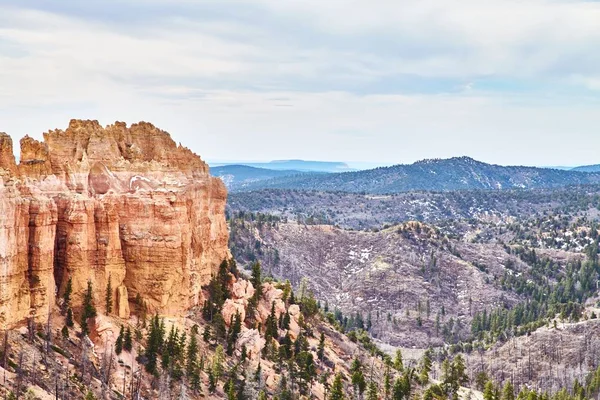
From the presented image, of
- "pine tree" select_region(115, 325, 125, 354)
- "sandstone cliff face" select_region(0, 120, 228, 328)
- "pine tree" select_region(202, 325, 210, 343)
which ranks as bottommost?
"pine tree" select_region(202, 325, 210, 343)

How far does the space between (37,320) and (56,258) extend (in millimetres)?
7440

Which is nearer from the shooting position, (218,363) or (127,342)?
(127,342)

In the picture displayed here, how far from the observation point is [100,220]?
70688mm

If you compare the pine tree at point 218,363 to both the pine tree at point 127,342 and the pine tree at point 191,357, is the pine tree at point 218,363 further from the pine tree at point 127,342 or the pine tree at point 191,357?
the pine tree at point 127,342

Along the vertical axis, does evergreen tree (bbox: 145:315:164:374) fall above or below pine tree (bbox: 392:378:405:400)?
above

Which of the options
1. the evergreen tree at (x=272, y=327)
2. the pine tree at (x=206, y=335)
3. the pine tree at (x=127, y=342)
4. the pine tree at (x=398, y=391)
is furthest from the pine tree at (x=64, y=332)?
the pine tree at (x=398, y=391)

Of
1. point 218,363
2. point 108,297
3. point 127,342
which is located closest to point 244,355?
point 218,363

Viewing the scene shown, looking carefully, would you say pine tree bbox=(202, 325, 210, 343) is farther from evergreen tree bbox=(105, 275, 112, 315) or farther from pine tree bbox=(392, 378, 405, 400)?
pine tree bbox=(392, 378, 405, 400)

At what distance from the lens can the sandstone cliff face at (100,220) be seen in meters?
61.5

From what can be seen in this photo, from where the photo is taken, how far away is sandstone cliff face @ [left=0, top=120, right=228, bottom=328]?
202 feet

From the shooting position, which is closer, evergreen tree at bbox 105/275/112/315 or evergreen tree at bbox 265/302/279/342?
evergreen tree at bbox 105/275/112/315

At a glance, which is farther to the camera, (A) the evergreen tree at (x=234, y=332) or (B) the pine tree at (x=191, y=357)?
(A) the evergreen tree at (x=234, y=332)

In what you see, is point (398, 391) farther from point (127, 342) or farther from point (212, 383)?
point (127, 342)

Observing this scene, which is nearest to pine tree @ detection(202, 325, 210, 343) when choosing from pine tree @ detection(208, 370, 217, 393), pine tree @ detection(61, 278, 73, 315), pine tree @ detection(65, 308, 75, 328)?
pine tree @ detection(208, 370, 217, 393)
